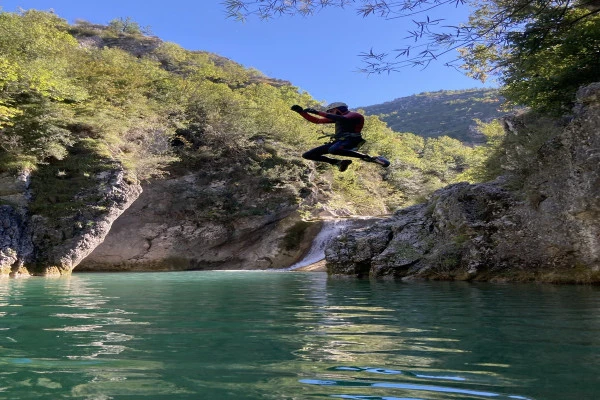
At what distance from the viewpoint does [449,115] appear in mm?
118375

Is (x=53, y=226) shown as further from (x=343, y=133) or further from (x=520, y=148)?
(x=520, y=148)

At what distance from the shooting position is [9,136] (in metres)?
19.6

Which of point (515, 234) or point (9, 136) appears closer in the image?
point (515, 234)

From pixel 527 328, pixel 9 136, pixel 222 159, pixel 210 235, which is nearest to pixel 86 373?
pixel 527 328

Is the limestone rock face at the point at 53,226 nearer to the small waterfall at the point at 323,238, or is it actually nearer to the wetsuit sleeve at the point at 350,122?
the small waterfall at the point at 323,238

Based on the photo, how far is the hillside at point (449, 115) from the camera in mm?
103631

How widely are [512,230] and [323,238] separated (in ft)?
47.7

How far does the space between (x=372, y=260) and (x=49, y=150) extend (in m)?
14.6

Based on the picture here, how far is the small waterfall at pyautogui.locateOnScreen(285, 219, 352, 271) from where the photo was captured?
1054 inches

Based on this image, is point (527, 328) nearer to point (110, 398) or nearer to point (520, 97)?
point (110, 398)

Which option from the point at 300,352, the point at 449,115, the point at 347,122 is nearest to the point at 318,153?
the point at 347,122

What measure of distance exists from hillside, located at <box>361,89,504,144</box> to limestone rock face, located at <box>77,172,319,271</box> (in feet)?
209

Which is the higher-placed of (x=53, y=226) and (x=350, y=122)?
(x=350, y=122)

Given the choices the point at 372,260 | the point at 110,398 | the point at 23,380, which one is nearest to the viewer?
the point at 110,398
